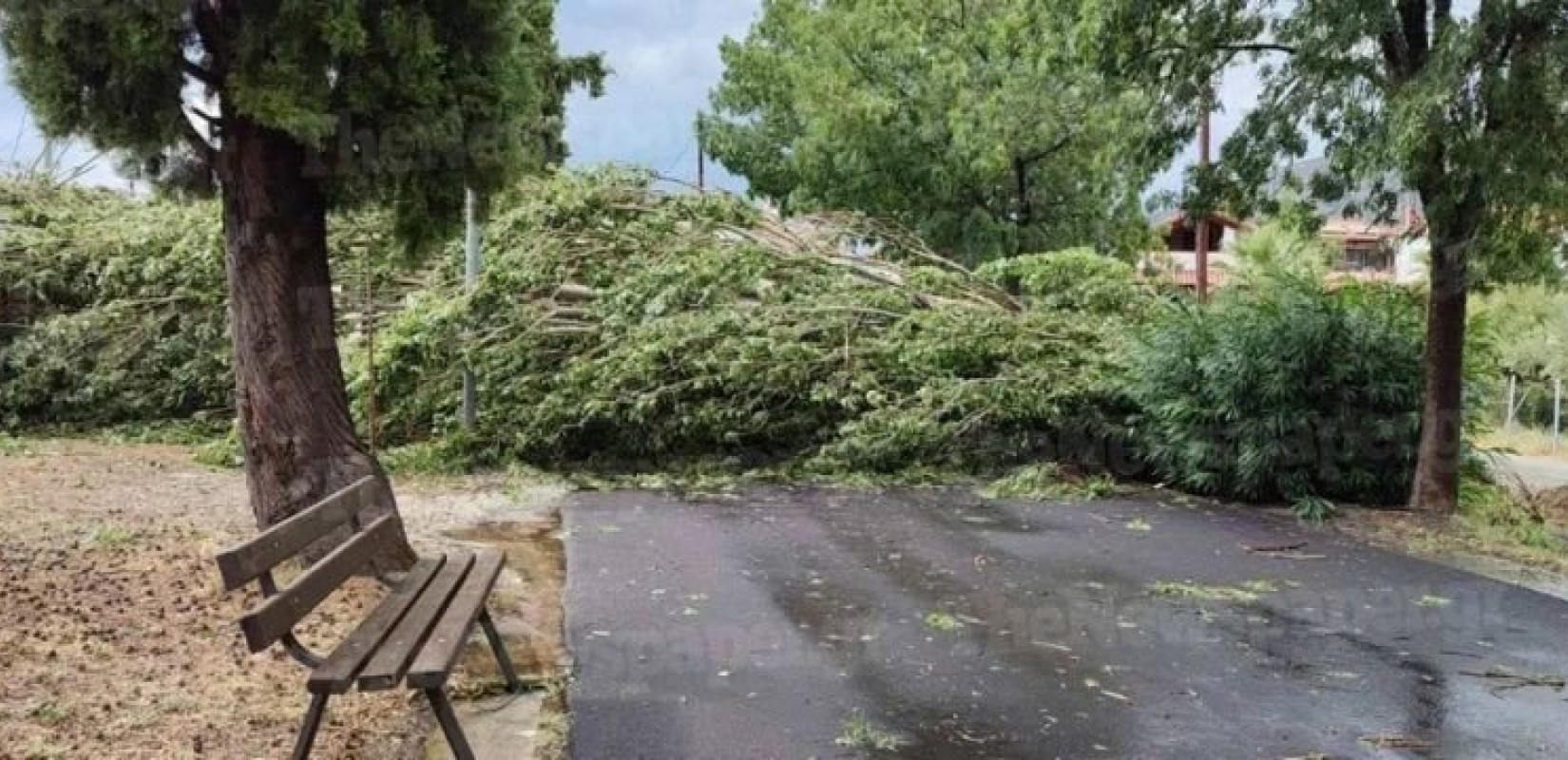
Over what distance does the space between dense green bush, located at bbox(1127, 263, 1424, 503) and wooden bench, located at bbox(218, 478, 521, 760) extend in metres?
6.02

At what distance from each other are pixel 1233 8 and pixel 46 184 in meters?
13.7

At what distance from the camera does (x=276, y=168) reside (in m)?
5.32

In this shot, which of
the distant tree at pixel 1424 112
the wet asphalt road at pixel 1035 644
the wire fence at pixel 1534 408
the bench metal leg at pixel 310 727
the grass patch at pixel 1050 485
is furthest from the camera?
the wire fence at pixel 1534 408

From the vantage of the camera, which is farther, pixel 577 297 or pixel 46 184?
pixel 46 184

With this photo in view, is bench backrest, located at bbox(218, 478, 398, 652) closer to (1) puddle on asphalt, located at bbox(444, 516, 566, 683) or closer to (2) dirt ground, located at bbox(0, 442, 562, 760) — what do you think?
(2) dirt ground, located at bbox(0, 442, 562, 760)

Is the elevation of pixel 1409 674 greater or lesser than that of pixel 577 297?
lesser

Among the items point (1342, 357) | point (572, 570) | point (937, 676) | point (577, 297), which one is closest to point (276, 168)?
point (572, 570)

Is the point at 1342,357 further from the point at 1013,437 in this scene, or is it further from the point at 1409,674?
the point at 1409,674

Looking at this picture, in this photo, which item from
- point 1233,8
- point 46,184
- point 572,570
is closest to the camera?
point 572,570

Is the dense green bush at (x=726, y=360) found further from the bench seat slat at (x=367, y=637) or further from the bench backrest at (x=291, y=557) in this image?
the bench seat slat at (x=367, y=637)

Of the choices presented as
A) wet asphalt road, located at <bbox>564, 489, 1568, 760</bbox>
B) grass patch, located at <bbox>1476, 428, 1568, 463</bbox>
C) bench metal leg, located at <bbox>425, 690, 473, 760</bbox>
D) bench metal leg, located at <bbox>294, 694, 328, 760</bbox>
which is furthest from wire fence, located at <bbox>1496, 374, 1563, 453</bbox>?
bench metal leg, located at <bbox>294, 694, 328, 760</bbox>

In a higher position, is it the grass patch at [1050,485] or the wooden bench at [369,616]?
the wooden bench at [369,616]

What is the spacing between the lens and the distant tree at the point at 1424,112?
21.0 feet

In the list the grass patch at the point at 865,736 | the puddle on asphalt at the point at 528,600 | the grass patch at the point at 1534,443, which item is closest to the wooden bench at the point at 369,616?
the puddle on asphalt at the point at 528,600
